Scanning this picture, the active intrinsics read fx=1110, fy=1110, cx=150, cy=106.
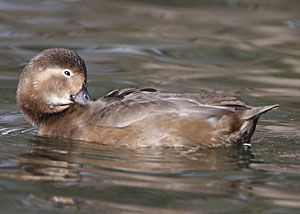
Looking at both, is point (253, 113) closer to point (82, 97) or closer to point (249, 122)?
point (249, 122)

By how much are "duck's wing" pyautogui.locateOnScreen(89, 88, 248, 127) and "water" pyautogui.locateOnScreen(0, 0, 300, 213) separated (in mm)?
230

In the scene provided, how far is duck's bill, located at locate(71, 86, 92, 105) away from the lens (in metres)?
8.29

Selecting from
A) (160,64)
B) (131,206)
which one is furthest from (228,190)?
(160,64)

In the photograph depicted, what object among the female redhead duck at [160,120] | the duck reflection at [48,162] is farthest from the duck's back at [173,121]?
the duck reflection at [48,162]

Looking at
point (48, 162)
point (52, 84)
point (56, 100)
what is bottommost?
point (48, 162)

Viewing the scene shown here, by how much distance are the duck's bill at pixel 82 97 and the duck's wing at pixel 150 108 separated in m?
0.30

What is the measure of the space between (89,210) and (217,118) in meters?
1.64

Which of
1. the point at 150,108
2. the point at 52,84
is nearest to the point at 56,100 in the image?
the point at 52,84

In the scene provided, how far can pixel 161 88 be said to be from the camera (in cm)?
991

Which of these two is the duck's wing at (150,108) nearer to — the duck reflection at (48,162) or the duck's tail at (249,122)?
the duck's tail at (249,122)

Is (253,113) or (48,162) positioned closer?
(48,162)

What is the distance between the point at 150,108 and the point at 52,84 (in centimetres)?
94

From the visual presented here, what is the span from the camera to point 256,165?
7.61 meters

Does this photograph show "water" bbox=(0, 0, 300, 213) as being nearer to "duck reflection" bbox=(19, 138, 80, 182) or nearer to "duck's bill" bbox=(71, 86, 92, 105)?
"duck reflection" bbox=(19, 138, 80, 182)
